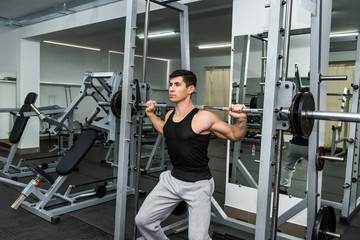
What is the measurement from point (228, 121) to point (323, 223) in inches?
61.3

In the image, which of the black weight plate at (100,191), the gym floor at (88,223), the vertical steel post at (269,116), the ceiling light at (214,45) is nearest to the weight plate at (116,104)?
the gym floor at (88,223)

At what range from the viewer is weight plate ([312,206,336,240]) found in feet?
4.80

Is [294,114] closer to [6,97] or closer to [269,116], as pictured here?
[269,116]

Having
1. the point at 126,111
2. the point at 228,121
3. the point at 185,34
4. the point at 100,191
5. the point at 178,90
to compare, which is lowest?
the point at 100,191

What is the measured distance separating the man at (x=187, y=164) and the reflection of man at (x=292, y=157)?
1.02 metres

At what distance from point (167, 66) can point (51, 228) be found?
25.7ft

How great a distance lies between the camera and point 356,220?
112 inches

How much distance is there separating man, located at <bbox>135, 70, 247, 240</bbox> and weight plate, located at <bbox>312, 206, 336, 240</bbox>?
0.53m

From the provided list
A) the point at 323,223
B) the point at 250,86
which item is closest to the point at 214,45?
the point at 250,86

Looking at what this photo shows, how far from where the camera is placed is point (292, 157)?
250 cm

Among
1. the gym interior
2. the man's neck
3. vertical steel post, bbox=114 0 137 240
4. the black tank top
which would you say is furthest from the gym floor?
the man's neck

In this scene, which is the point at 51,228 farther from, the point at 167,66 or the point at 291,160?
the point at 167,66

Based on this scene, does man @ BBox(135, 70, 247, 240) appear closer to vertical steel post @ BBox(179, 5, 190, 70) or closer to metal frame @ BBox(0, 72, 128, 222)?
vertical steel post @ BBox(179, 5, 190, 70)

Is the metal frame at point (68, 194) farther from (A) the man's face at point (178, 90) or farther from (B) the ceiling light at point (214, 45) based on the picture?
(B) the ceiling light at point (214, 45)
